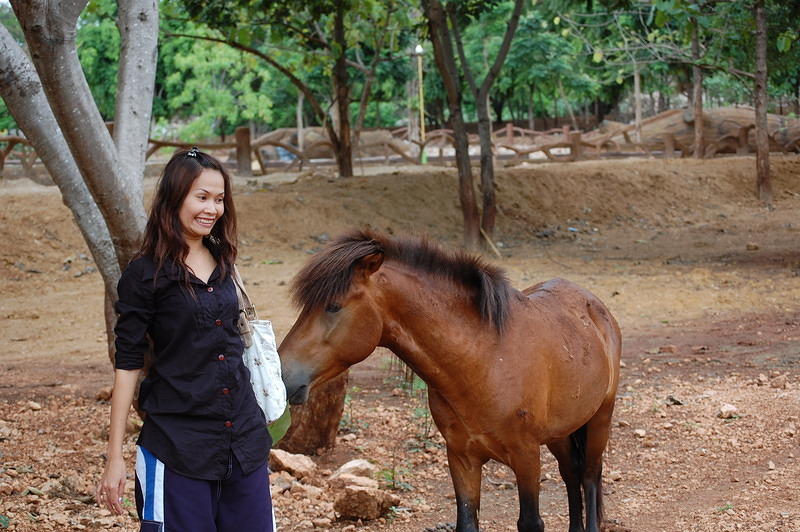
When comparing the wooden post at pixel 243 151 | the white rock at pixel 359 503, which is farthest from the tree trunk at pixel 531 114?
the white rock at pixel 359 503

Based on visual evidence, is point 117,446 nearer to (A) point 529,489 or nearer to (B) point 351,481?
(A) point 529,489

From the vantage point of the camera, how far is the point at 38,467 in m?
5.30

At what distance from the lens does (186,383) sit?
2863 mm

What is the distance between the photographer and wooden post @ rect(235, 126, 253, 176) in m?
21.3

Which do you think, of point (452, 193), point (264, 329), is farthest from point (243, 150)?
point (264, 329)

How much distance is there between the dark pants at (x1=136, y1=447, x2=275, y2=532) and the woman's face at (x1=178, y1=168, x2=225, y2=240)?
0.75 m

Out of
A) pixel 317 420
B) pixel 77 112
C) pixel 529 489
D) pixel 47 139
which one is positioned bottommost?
pixel 317 420

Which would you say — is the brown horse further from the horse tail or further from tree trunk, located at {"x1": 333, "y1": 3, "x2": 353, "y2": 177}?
tree trunk, located at {"x1": 333, "y1": 3, "x2": 353, "y2": 177}

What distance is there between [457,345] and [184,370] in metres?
1.30

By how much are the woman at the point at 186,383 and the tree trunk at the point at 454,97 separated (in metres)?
12.3

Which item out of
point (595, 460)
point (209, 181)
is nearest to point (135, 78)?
point (209, 181)

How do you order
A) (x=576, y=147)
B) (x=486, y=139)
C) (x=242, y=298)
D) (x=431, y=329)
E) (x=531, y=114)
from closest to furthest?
(x=242, y=298) < (x=431, y=329) < (x=486, y=139) < (x=576, y=147) < (x=531, y=114)

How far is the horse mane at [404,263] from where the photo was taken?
3463 millimetres

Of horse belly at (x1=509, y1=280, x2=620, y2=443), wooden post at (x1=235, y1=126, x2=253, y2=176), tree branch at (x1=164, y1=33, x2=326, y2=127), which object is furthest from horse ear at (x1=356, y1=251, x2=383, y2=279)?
wooden post at (x1=235, y1=126, x2=253, y2=176)
